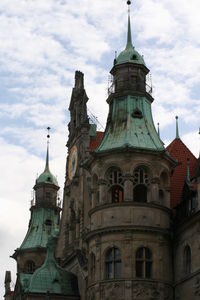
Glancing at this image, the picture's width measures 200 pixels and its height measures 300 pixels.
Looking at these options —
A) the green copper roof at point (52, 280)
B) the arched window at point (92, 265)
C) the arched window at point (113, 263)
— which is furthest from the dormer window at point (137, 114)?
the green copper roof at point (52, 280)

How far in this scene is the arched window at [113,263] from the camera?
44.6 m

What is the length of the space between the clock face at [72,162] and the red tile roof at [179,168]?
7.05 m

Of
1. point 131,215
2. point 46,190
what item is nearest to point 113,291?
point 131,215

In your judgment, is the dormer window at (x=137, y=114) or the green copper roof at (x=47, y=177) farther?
the green copper roof at (x=47, y=177)

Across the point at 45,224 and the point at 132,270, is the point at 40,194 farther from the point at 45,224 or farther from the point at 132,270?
the point at 132,270

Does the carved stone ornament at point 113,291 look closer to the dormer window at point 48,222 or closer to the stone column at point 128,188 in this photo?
the stone column at point 128,188

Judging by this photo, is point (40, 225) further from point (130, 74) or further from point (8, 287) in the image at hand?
point (130, 74)

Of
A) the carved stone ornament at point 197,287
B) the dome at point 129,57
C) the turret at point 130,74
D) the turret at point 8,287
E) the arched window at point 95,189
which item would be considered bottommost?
the carved stone ornament at point 197,287

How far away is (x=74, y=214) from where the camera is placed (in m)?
55.5

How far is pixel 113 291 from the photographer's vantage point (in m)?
43.9

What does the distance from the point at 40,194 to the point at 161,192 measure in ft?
80.2

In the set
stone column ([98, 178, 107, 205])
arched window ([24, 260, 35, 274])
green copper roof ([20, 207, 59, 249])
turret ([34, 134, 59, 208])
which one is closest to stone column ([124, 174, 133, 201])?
stone column ([98, 178, 107, 205])

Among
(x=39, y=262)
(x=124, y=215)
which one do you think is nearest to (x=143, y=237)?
(x=124, y=215)

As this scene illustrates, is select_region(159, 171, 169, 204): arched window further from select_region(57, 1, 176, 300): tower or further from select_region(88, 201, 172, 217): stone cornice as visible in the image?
select_region(88, 201, 172, 217): stone cornice
